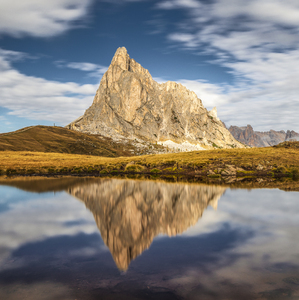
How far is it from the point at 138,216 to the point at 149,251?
667 cm

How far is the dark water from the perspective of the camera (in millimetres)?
9578

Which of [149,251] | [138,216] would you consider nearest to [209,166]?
[138,216]

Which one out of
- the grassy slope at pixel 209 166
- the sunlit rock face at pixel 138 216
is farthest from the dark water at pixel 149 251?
the grassy slope at pixel 209 166

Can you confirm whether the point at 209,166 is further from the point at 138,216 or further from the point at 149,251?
the point at 149,251

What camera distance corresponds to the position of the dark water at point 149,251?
9578 millimetres

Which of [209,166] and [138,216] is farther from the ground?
[209,166]

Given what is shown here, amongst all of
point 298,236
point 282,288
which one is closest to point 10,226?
point 282,288

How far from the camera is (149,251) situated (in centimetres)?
1319

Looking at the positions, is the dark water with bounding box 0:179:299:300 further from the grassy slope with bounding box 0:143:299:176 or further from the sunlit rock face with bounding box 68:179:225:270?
the grassy slope with bounding box 0:143:299:176

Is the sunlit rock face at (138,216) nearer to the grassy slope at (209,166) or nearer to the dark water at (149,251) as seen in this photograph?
Result: the dark water at (149,251)

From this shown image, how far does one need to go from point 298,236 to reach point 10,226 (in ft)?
57.7

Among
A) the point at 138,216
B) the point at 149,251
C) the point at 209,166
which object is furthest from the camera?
the point at 209,166

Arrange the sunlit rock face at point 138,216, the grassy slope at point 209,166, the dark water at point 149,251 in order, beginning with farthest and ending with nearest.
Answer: the grassy slope at point 209,166
the sunlit rock face at point 138,216
the dark water at point 149,251

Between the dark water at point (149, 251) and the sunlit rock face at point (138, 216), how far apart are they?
0.07 metres
